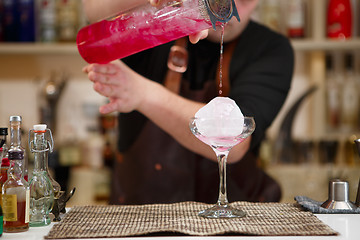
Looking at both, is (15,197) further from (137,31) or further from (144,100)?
(144,100)

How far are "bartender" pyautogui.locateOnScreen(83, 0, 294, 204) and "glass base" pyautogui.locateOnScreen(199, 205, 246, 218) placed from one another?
48cm

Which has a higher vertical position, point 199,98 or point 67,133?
point 199,98

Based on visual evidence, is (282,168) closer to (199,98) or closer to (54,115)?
(199,98)

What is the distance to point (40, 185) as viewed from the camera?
1.10m

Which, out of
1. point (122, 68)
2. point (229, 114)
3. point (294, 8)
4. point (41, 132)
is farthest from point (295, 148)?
point (41, 132)

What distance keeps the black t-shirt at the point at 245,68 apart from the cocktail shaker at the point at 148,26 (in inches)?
19.5

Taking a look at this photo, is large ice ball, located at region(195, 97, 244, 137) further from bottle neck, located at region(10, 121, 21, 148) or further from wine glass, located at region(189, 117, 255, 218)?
bottle neck, located at region(10, 121, 21, 148)

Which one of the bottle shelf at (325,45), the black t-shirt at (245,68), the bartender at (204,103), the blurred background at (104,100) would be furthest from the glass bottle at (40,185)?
the bottle shelf at (325,45)

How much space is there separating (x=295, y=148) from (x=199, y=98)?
3.37 ft

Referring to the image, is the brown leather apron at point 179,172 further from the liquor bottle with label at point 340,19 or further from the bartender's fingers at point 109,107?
the liquor bottle with label at point 340,19

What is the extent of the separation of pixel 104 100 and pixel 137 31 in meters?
1.73

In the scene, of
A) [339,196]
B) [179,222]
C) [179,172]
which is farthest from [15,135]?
[179,172]

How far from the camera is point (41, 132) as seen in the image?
3.67 ft

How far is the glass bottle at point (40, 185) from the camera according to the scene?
1091 mm
